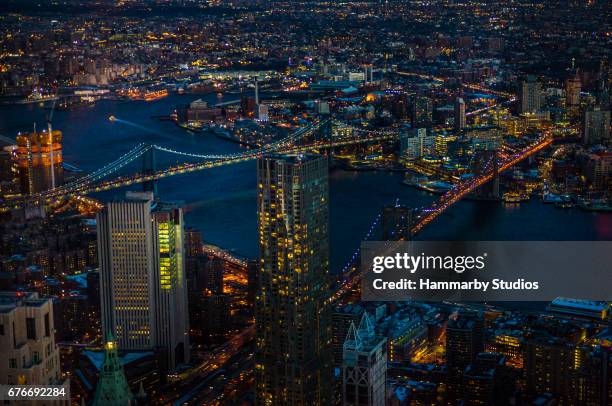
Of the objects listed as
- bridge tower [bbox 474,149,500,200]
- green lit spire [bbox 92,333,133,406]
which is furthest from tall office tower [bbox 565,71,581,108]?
green lit spire [bbox 92,333,133,406]

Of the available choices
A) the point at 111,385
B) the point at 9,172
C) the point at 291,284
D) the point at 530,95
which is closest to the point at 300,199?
the point at 291,284

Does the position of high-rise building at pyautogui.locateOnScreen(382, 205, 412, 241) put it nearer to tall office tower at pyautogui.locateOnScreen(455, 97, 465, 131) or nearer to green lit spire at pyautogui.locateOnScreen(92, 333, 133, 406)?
green lit spire at pyautogui.locateOnScreen(92, 333, 133, 406)

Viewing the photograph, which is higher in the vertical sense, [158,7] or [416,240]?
[158,7]

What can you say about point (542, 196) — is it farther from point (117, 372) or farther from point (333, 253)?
point (117, 372)

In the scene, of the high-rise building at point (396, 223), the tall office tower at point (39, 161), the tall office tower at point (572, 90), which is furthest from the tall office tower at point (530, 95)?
the tall office tower at point (39, 161)

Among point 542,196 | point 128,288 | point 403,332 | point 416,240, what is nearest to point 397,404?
point 403,332

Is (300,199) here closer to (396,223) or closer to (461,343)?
(461,343)
